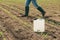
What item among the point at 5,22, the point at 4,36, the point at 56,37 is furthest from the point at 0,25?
the point at 56,37

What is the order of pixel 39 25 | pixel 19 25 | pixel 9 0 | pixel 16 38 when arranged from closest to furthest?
pixel 16 38, pixel 39 25, pixel 19 25, pixel 9 0

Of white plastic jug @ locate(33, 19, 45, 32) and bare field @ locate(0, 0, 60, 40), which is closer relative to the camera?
bare field @ locate(0, 0, 60, 40)

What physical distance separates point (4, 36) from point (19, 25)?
1683mm

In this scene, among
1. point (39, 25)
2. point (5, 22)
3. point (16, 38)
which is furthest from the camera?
point (5, 22)

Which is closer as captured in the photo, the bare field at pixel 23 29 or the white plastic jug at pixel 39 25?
the bare field at pixel 23 29

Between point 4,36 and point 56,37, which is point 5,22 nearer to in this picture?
point 4,36

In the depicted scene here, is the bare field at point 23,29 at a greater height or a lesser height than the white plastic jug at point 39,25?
lesser

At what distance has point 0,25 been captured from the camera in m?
10.4

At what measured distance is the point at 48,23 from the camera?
1074cm

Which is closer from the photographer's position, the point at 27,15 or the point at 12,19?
the point at 12,19

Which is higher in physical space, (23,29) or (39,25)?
(39,25)

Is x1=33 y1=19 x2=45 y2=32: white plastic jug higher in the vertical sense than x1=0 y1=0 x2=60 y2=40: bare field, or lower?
higher

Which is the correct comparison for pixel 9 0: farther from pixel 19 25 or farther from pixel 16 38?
pixel 16 38

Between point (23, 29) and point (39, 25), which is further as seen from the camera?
point (23, 29)
